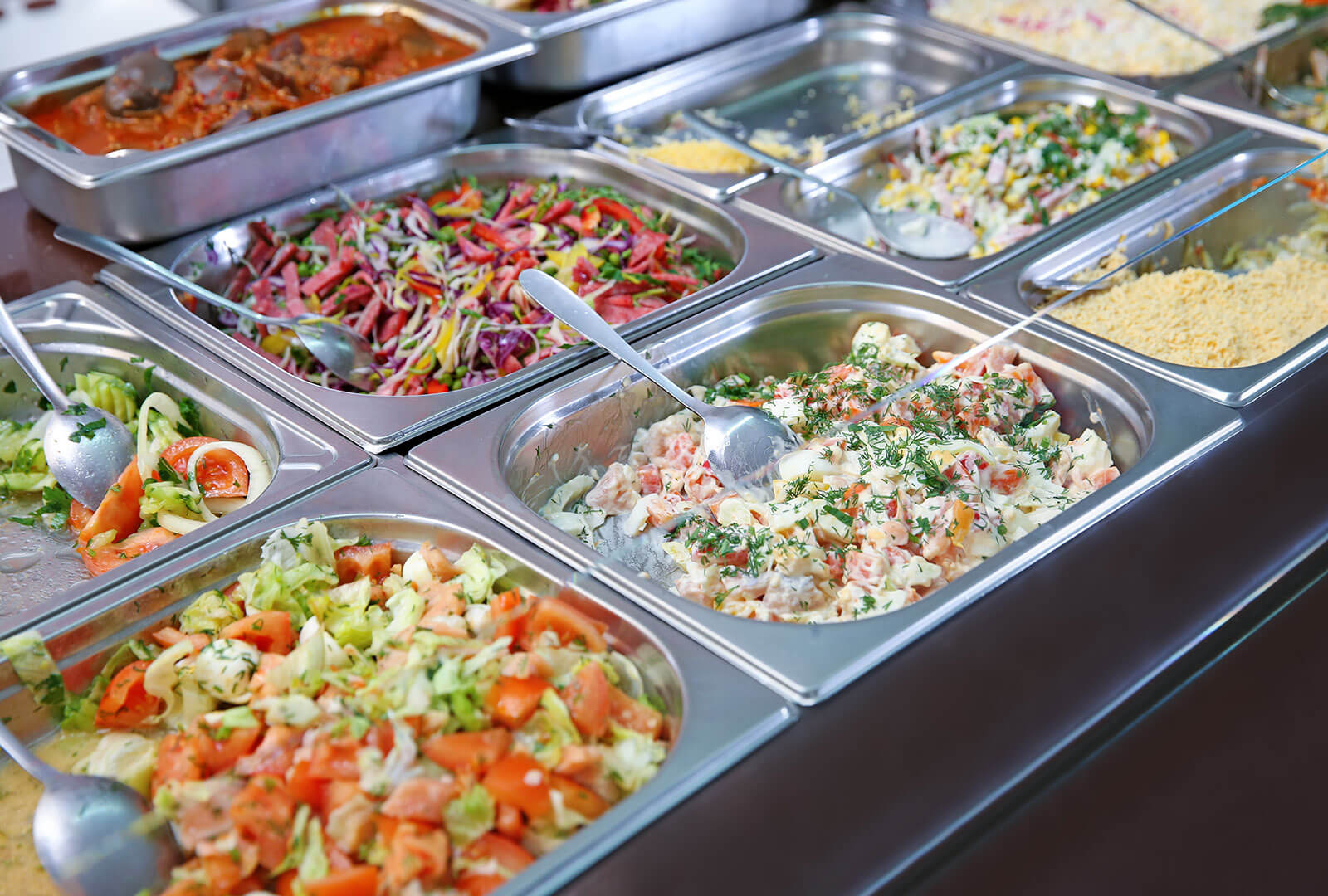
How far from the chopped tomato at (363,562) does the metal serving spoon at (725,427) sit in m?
0.48

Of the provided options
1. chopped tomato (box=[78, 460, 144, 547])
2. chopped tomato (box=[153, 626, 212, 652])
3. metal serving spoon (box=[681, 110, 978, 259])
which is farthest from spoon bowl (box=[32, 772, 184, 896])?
metal serving spoon (box=[681, 110, 978, 259])

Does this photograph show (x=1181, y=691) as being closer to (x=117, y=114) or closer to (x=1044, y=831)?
(x=1044, y=831)

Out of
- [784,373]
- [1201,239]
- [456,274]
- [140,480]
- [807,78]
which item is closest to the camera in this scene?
[140,480]

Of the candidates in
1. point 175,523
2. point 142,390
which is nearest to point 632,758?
point 175,523

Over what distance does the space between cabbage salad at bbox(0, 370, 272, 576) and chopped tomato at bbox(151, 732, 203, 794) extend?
424 mm

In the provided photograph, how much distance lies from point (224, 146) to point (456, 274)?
475 millimetres

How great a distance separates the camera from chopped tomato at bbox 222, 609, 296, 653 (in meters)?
1.39

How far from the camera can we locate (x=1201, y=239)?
2.33 m

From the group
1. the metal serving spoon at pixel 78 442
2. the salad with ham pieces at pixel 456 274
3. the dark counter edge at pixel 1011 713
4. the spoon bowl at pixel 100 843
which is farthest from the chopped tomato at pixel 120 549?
the dark counter edge at pixel 1011 713

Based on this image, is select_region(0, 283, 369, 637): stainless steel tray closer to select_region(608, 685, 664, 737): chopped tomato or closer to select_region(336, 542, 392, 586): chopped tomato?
select_region(336, 542, 392, 586): chopped tomato

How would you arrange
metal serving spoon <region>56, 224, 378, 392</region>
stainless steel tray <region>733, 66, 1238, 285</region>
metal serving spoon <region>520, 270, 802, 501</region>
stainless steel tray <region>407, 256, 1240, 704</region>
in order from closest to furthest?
stainless steel tray <region>407, 256, 1240, 704</region>
metal serving spoon <region>520, 270, 802, 501</region>
metal serving spoon <region>56, 224, 378, 392</region>
stainless steel tray <region>733, 66, 1238, 285</region>

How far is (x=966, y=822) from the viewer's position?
1146mm

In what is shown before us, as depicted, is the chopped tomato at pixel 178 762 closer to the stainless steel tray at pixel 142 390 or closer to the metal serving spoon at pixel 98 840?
the metal serving spoon at pixel 98 840

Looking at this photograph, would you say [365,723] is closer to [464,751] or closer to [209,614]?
[464,751]
